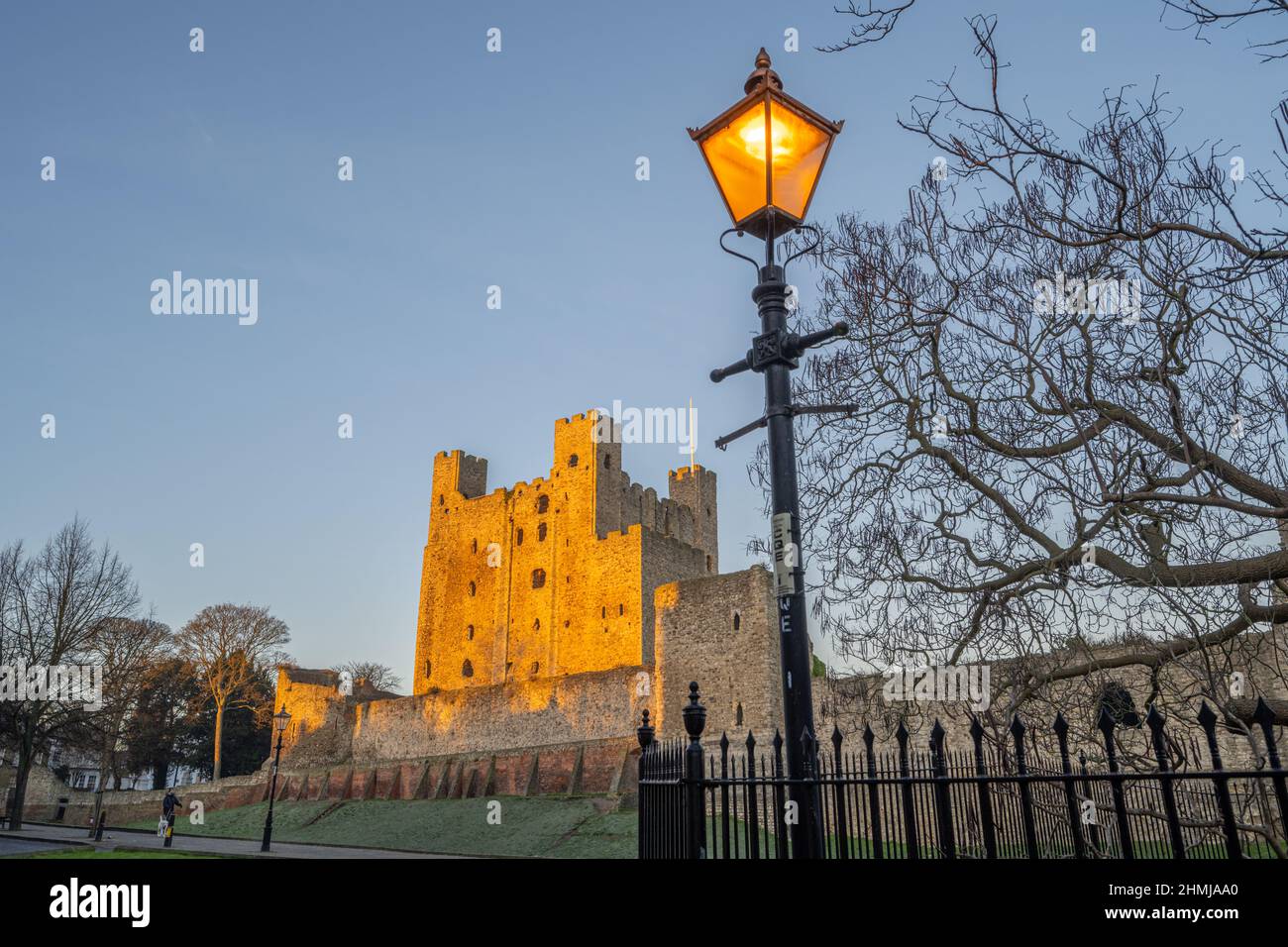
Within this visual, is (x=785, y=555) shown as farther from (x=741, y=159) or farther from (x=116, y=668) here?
(x=116, y=668)

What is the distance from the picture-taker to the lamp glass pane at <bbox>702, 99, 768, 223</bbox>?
4.19 m

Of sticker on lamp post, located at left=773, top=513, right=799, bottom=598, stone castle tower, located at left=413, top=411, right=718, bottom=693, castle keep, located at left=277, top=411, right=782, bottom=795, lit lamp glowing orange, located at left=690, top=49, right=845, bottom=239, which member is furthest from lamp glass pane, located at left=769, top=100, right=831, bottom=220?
stone castle tower, located at left=413, top=411, right=718, bottom=693

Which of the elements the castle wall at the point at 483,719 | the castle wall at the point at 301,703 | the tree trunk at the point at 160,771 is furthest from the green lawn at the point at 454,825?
the tree trunk at the point at 160,771

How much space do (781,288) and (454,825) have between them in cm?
2664

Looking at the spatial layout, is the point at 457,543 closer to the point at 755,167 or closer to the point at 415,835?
the point at 415,835

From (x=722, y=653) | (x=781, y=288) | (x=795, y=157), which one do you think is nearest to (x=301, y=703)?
(x=722, y=653)

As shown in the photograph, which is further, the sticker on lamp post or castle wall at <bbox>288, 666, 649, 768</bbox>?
castle wall at <bbox>288, 666, 649, 768</bbox>

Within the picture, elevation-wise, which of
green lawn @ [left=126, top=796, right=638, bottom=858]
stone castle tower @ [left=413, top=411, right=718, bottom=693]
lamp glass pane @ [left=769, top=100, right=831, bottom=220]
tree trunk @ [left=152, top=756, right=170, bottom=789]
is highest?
stone castle tower @ [left=413, top=411, right=718, bottom=693]

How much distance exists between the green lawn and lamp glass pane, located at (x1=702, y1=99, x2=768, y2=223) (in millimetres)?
18058

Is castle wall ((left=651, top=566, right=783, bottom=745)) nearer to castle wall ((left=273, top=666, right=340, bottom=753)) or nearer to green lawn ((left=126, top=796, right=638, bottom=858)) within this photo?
green lawn ((left=126, top=796, right=638, bottom=858))

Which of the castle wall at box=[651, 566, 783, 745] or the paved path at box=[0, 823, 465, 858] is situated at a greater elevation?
the castle wall at box=[651, 566, 783, 745]

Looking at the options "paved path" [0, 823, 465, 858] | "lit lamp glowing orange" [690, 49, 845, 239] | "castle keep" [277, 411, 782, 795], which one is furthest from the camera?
"castle keep" [277, 411, 782, 795]
